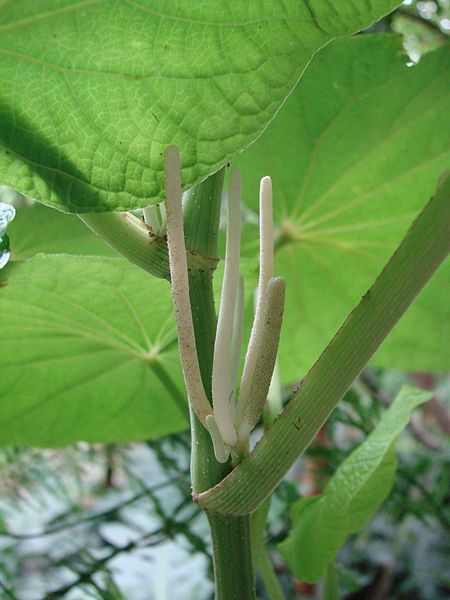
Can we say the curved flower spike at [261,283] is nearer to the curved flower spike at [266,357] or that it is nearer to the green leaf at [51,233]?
the curved flower spike at [266,357]

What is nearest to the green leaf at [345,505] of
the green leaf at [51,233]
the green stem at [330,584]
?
the green stem at [330,584]

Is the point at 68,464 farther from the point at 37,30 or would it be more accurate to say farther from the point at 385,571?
the point at 37,30

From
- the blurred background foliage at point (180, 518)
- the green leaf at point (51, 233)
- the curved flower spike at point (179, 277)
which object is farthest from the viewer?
A: the blurred background foliage at point (180, 518)

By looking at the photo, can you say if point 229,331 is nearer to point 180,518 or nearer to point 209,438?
point 209,438

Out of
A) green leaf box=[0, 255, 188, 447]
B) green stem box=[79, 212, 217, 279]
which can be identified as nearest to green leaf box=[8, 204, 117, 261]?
green leaf box=[0, 255, 188, 447]

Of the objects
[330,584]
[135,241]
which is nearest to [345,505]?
[330,584]

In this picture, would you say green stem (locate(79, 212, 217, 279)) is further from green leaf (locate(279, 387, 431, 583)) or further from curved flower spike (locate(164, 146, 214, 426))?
green leaf (locate(279, 387, 431, 583))
